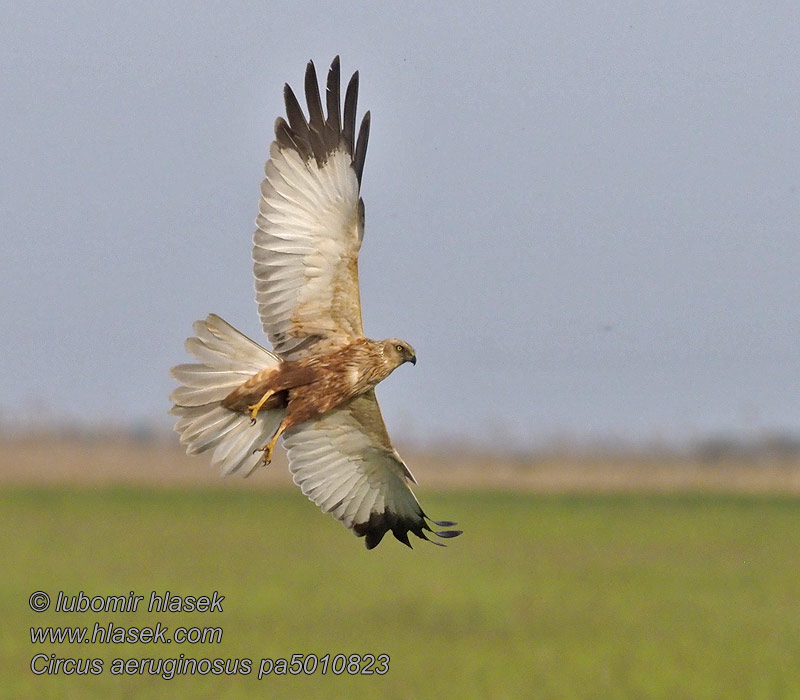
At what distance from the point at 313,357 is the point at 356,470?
32.8 inches

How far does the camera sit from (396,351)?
648cm

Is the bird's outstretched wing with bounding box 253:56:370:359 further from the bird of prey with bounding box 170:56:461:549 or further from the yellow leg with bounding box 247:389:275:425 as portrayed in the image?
the yellow leg with bounding box 247:389:275:425

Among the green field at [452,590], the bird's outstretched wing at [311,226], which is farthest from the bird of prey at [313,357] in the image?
the green field at [452,590]

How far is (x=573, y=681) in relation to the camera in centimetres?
1520

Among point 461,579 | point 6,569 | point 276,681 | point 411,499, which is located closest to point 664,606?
point 461,579

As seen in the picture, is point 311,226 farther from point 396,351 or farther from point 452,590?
point 452,590

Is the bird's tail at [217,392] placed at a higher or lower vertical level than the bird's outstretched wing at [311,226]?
lower

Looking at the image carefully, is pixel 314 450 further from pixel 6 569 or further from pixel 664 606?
pixel 6 569

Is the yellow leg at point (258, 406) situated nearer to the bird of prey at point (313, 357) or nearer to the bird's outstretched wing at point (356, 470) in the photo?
the bird of prey at point (313, 357)

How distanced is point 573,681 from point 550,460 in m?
13.1

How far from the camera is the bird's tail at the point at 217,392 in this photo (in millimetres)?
6699

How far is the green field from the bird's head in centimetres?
838

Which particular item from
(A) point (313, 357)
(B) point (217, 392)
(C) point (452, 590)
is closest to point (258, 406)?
(A) point (313, 357)

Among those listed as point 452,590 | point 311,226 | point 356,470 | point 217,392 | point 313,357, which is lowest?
point 452,590
